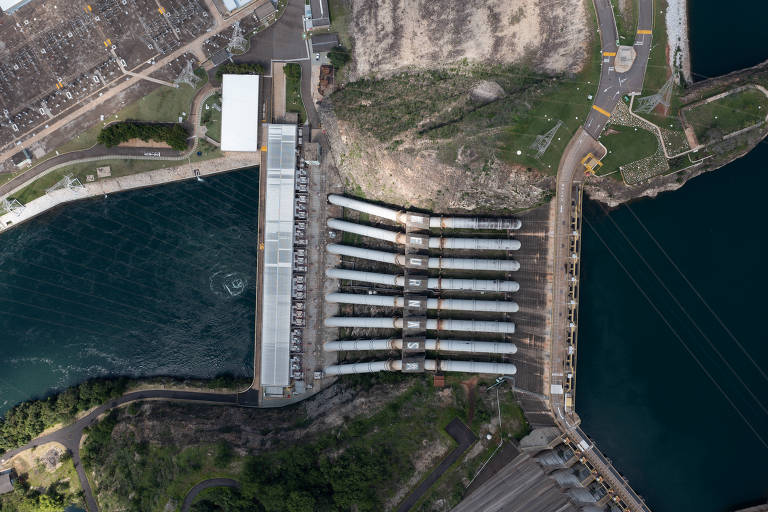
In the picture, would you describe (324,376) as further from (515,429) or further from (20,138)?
(20,138)

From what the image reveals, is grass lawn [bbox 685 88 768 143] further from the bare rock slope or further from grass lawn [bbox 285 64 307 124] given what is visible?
grass lawn [bbox 285 64 307 124]

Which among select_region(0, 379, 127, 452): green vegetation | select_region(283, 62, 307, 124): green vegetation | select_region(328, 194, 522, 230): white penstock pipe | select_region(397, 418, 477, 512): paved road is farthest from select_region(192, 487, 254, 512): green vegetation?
select_region(283, 62, 307, 124): green vegetation

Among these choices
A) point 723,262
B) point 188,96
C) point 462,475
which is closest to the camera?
point 462,475

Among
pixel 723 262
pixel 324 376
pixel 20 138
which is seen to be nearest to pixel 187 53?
pixel 20 138

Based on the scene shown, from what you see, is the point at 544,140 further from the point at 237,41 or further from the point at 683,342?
the point at 237,41

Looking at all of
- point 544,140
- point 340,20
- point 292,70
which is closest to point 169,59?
point 292,70
